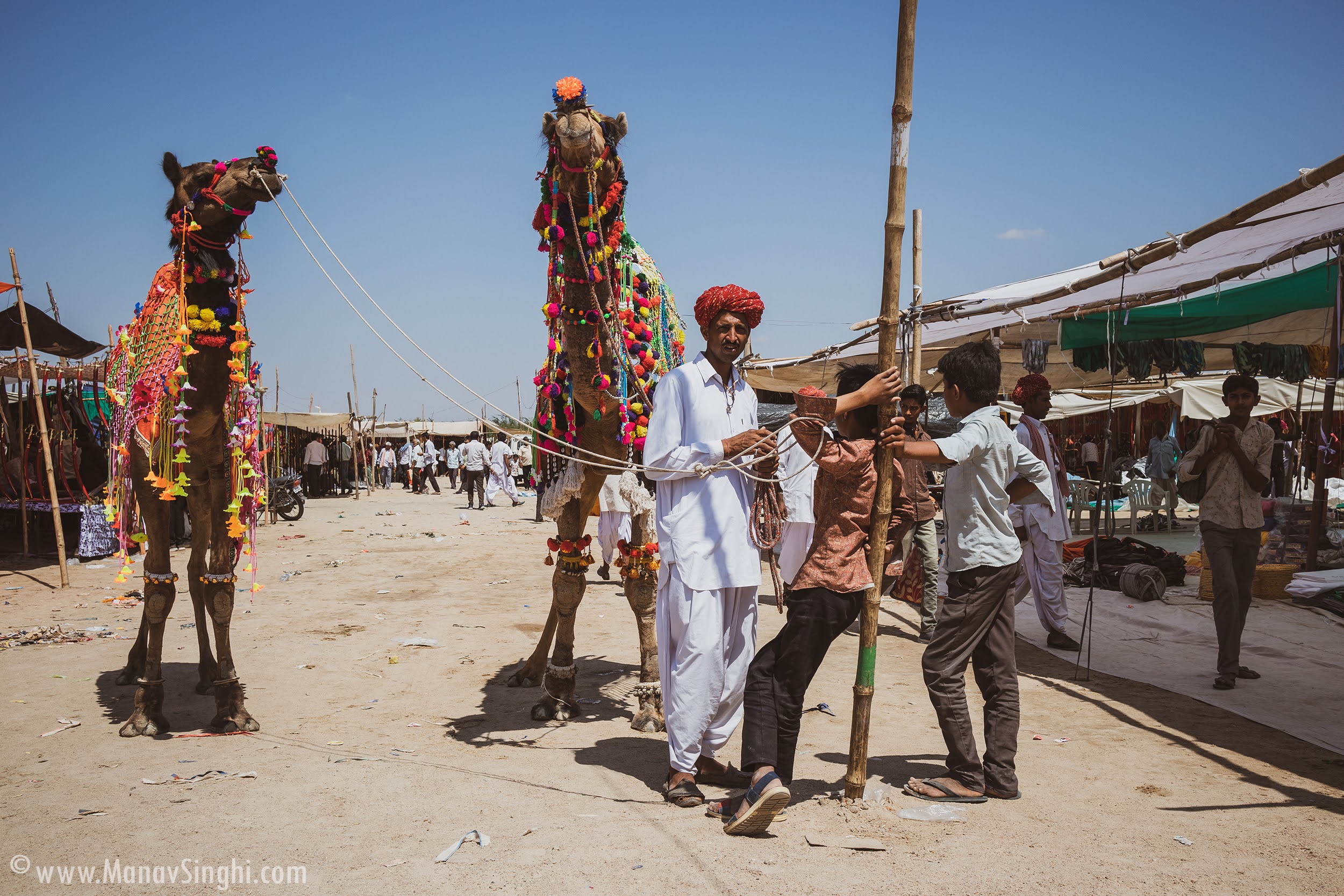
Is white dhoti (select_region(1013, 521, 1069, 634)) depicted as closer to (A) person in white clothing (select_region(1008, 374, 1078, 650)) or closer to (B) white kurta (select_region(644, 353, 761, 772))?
(A) person in white clothing (select_region(1008, 374, 1078, 650))

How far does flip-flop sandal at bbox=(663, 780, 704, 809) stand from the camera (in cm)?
358

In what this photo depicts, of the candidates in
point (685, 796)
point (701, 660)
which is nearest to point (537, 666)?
point (685, 796)

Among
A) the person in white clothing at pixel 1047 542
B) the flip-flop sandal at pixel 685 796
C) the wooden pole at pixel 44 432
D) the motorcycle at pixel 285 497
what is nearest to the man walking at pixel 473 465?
the motorcycle at pixel 285 497

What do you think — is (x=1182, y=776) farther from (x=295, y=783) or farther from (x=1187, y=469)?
(x=295, y=783)

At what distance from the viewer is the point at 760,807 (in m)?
3.19

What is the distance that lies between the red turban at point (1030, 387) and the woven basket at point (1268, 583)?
3478 millimetres

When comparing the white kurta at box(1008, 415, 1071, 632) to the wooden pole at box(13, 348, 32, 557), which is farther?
the wooden pole at box(13, 348, 32, 557)

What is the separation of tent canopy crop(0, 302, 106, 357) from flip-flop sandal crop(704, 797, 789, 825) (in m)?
12.8

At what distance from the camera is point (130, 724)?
469cm

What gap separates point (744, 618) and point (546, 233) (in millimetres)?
2342

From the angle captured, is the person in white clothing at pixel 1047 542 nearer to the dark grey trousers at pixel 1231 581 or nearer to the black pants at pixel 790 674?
the dark grey trousers at pixel 1231 581

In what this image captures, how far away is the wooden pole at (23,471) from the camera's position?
11562 mm

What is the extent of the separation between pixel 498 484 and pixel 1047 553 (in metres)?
18.1

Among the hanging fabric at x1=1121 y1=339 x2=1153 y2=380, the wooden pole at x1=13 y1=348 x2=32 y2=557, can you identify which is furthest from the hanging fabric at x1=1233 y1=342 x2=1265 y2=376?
the wooden pole at x1=13 y1=348 x2=32 y2=557
